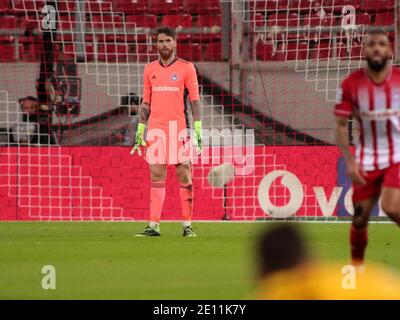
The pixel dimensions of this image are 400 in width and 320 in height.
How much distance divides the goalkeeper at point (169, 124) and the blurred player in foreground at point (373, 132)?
14.0ft

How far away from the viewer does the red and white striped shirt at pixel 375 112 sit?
7215 millimetres

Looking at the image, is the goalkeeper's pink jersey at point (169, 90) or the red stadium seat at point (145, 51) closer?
the goalkeeper's pink jersey at point (169, 90)

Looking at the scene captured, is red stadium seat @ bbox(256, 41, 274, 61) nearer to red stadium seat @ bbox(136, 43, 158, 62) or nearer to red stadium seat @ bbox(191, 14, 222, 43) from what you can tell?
red stadium seat @ bbox(191, 14, 222, 43)

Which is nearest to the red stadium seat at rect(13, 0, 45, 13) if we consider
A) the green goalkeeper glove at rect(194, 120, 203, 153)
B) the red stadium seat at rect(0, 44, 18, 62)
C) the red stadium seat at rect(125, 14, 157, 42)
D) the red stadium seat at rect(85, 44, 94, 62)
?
the red stadium seat at rect(0, 44, 18, 62)

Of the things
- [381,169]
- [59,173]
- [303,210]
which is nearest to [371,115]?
[381,169]

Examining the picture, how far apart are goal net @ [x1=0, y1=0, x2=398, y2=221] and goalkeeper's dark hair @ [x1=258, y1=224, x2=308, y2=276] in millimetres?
11821

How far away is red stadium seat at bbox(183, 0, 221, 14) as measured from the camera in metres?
18.6

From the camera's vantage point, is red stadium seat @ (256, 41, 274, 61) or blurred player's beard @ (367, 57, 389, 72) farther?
red stadium seat @ (256, 41, 274, 61)

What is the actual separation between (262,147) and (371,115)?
7792 mm

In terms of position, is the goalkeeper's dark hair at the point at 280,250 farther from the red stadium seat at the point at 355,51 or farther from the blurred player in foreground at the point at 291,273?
the red stadium seat at the point at 355,51

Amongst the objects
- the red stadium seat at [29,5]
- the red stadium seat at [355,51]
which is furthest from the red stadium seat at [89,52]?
the red stadium seat at [355,51]

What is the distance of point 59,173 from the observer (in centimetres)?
1531

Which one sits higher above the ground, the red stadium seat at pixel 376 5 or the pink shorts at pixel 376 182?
the red stadium seat at pixel 376 5

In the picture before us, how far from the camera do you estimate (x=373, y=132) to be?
7305 mm
